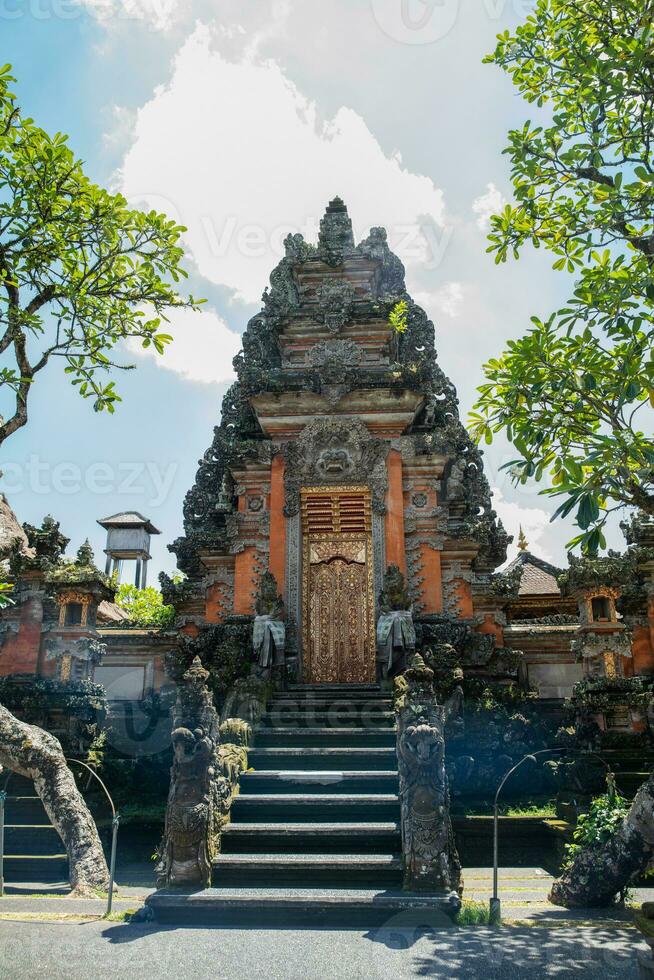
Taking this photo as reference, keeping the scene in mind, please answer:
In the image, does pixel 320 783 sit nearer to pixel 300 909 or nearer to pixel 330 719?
pixel 300 909

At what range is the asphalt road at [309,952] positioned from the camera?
4531mm

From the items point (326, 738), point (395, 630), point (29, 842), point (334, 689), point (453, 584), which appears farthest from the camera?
point (453, 584)

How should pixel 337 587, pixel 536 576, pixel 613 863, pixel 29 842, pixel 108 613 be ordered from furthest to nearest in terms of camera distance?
pixel 108 613 < pixel 536 576 < pixel 337 587 < pixel 29 842 < pixel 613 863

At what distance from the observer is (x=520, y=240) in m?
7.32

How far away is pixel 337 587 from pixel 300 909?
23.1ft

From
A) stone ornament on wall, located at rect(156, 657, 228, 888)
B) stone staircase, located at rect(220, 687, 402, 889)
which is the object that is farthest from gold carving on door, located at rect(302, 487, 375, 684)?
stone ornament on wall, located at rect(156, 657, 228, 888)

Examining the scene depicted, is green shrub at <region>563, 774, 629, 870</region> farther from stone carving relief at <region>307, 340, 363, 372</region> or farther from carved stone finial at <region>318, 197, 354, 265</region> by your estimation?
carved stone finial at <region>318, 197, 354, 265</region>

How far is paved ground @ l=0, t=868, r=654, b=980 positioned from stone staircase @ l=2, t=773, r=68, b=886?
2713 mm

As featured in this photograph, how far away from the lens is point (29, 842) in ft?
30.3

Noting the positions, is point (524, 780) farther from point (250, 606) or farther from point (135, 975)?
point (135, 975)

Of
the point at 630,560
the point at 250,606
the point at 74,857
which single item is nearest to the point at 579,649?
the point at 630,560

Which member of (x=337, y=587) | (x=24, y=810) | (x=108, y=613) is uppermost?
(x=108, y=613)

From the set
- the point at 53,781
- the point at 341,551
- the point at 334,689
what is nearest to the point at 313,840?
the point at 53,781

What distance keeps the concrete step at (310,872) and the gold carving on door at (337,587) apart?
5.79m
